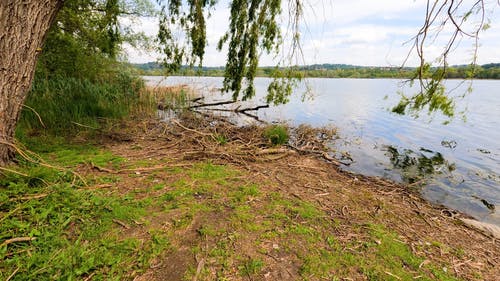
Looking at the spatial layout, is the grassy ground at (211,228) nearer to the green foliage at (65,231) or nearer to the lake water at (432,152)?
the green foliage at (65,231)

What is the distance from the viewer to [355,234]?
261 cm

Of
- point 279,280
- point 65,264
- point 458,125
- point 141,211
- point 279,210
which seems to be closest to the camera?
point 65,264

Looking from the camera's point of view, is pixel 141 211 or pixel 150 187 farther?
pixel 150 187

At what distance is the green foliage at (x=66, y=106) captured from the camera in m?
5.41

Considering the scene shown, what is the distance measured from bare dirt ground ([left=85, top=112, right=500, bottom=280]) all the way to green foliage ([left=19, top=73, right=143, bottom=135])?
1.84 meters

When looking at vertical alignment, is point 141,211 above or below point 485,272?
above

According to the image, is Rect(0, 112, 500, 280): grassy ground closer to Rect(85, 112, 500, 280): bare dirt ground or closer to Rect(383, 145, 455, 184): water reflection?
Rect(85, 112, 500, 280): bare dirt ground

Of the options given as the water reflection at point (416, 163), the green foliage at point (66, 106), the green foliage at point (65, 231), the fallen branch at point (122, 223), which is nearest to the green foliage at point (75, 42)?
the green foliage at point (66, 106)

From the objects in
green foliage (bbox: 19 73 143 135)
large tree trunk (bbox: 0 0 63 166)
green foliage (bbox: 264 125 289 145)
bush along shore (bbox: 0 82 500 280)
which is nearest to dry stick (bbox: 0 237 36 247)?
bush along shore (bbox: 0 82 500 280)

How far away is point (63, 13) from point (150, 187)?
6906 mm

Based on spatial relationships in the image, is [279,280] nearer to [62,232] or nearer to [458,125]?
[62,232]

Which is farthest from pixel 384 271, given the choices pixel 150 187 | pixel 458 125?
pixel 458 125

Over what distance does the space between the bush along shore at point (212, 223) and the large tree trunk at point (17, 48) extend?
51 centimetres

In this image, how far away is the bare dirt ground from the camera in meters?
2.03
